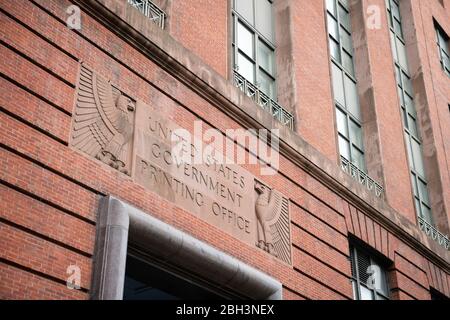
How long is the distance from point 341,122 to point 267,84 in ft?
12.0

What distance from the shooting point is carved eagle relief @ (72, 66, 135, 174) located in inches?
417

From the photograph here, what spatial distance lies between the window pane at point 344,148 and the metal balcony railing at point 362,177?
333mm

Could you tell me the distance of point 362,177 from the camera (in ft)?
63.6

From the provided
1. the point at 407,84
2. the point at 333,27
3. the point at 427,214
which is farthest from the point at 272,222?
the point at 407,84

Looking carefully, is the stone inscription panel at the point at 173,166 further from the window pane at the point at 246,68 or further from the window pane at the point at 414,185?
the window pane at the point at 414,185

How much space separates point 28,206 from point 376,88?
1469 cm

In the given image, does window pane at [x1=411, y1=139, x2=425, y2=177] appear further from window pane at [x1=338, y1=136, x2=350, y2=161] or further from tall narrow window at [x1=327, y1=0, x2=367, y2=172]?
window pane at [x1=338, y1=136, x2=350, y2=161]

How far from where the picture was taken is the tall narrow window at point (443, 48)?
2933 centimetres

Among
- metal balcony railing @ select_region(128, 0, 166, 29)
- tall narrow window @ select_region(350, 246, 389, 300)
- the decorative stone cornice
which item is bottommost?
tall narrow window @ select_region(350, 246, 389, 300)

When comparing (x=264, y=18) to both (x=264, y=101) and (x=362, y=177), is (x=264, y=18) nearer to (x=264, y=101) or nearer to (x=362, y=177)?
(x=264, y=101)

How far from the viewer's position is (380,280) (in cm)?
1797

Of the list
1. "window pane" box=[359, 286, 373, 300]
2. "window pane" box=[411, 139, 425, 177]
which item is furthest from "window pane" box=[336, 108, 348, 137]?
"window pane" box=[411, 139, 425, 177]

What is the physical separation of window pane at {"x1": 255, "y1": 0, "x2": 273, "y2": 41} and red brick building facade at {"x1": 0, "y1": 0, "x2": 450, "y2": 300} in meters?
0.22

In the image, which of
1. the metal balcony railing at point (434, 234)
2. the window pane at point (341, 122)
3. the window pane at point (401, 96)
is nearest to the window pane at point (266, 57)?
the window pane at point (341, 122)
